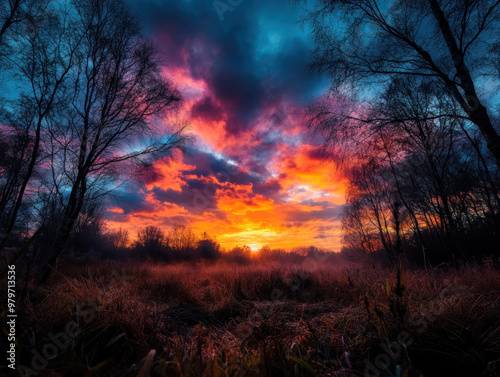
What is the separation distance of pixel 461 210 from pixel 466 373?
862 inches

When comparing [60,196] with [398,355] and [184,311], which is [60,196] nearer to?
[184,311]

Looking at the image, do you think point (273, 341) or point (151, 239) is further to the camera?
point (151, 239)

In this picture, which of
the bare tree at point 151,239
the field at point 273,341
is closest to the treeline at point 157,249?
the bare tree at point 151,239

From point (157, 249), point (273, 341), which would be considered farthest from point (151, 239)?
point (273, 341)

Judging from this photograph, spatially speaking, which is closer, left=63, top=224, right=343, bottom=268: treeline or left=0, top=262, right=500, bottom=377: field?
left=0, top=262, right=500, bottom=377: field

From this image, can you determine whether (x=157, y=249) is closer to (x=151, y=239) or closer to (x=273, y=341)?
(x=151, y=239)

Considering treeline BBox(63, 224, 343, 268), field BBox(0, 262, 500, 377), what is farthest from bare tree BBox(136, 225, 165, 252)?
field BBox(0, 262, 500, 377)

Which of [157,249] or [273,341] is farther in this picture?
[157,249]

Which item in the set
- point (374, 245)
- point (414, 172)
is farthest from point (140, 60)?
point (374, 245)

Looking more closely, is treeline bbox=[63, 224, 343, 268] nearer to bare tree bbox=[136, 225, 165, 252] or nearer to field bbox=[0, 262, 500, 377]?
bare tree bbox=[136, 225, 165, 252]

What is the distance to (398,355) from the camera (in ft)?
5.09

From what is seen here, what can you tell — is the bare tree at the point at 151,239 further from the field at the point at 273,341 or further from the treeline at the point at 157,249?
the field at the point at 273,341

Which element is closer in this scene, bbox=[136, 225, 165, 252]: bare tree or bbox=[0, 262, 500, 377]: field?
bbox=[0, 262, 500, 377]: field

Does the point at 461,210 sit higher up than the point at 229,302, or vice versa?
the point at 461,210
